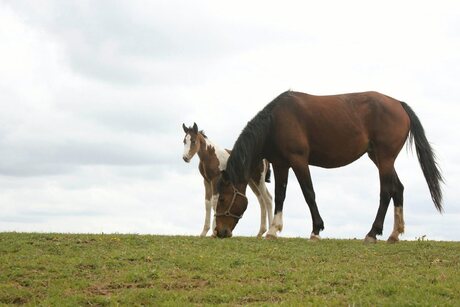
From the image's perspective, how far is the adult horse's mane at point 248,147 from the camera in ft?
52.5

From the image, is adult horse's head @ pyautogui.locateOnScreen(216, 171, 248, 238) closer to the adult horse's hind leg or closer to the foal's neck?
the foal's neck

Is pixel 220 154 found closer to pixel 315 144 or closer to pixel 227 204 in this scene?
pixel 227 204

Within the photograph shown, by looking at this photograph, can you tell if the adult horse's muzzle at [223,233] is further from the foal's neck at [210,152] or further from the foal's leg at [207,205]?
the foal's neck at [210,152]

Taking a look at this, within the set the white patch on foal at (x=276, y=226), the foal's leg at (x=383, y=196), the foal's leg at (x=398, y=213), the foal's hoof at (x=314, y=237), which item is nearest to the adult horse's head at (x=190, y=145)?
the white patch on foal at (x=276, y=226)

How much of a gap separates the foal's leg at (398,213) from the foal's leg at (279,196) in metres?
2.82

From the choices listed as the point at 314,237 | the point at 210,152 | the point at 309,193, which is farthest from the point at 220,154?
the point at 314,237

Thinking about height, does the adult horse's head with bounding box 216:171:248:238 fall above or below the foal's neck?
below

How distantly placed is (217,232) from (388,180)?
4.52 metres

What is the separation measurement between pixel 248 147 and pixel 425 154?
504 cm

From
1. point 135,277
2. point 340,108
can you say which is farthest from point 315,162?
point 135,277

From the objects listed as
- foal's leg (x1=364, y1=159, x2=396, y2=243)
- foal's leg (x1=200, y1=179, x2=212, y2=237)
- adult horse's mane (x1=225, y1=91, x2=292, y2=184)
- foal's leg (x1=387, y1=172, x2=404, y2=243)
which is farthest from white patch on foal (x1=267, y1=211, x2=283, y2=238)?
foal's leg (x1=387, y1=172, x2=404, y2=243)

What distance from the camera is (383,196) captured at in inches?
647

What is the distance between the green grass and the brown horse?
1294 mm

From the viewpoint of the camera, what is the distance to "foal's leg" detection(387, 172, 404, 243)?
16628mm
